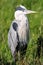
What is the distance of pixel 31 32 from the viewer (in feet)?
18.3

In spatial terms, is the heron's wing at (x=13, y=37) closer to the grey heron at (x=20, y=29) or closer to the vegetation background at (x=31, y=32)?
the grey heron at (x=20, y=29)

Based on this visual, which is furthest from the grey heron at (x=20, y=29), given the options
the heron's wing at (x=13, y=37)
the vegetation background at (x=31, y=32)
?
the vegetation background at (x=31, y=32)

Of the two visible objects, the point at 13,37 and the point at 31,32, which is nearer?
the point at 13,37

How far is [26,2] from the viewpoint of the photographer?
640 cm

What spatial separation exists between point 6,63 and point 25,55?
374mm

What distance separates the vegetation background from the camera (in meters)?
5.31

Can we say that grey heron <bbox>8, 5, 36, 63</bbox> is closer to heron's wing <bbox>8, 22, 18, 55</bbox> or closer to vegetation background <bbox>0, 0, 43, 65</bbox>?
heron's wing <bbox>8, 22, 18, 55</bbox>

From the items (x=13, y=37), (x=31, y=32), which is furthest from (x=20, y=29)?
(x=31, y=32)

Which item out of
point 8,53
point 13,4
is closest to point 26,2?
point 13,4

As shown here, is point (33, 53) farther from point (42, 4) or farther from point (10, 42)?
point (42, 4)

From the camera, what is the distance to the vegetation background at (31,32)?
5.31 meters

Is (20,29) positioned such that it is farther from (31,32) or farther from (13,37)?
(31,32)

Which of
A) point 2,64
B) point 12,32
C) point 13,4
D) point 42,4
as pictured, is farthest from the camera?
point 13,4

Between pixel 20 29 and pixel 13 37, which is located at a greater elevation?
pixel 20 29
